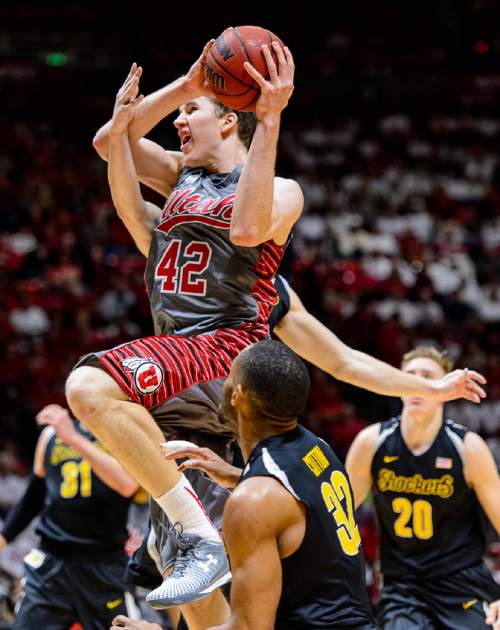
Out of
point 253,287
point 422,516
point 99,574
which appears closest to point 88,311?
point 99,574

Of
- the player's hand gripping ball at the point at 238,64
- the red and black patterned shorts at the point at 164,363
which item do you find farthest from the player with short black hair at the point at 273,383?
the player's hand gripping ball at the point at 238,64

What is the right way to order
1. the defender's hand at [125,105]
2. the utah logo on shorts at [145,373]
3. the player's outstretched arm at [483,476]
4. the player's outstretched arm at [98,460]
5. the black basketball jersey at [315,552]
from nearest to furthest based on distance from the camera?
the black basketball jersey at [315,552]
the utah logo on shorts at [145,373]
the defender's hand at [125,105]
the player's outstretched arm at [483,476]
the player's outstretched arm at [98,460]

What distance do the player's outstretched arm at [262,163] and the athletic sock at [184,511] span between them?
0.96 metres

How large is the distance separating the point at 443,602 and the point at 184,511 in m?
2.44

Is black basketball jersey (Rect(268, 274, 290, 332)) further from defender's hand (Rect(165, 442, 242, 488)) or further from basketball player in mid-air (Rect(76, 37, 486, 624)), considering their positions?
defender's hand (Rect(165, 442, 242, 488))

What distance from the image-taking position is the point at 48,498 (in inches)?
271

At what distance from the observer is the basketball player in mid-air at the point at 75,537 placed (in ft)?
21.3

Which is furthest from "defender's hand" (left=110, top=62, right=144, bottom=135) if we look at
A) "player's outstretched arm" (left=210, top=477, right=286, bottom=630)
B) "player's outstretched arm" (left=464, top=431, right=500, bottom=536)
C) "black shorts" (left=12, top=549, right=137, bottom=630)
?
"black shorts" (left=12, top=549, right=137, bottom=630)

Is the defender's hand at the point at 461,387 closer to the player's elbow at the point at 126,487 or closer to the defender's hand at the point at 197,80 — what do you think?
the defender's hand at the point at 197,80

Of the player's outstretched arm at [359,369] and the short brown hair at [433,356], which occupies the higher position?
the player's outstretched arm at [359,369]

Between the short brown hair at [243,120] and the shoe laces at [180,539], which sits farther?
the short brown hair at [243,120]

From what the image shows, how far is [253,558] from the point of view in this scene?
324cm

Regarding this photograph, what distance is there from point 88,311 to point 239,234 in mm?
8814

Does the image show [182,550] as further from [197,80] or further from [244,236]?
[197,80]
